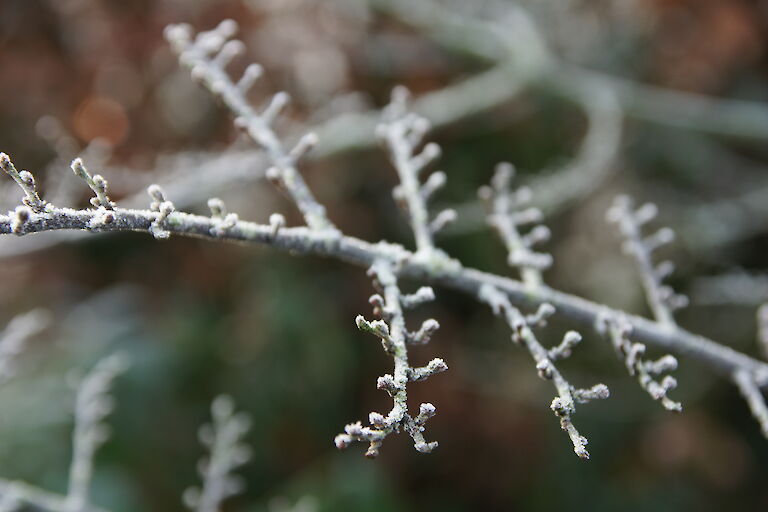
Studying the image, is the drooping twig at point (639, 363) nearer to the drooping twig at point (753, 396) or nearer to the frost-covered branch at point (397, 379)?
the drooping twig at point (753, 396)

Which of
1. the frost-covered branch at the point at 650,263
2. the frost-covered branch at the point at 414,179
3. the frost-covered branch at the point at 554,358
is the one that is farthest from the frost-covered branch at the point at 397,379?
the frost-covered branch at the point at 650,263

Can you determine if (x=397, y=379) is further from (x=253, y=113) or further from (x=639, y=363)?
(x=253, y=113)

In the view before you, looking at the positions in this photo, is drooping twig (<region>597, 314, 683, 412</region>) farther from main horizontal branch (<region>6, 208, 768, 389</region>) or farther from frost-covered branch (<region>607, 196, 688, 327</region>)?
frost-covered branch (<region>607, 196, 688, 327</region>)

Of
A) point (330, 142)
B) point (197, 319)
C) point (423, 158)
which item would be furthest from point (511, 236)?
point (197, 319)

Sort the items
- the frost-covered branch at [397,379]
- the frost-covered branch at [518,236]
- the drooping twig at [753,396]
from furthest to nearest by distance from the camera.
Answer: the frost-covered branch at [518,236] < the drooping twig at [753,396] < the frost-covered branch at [397,379]

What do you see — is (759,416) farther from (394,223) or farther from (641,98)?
(394,223)
